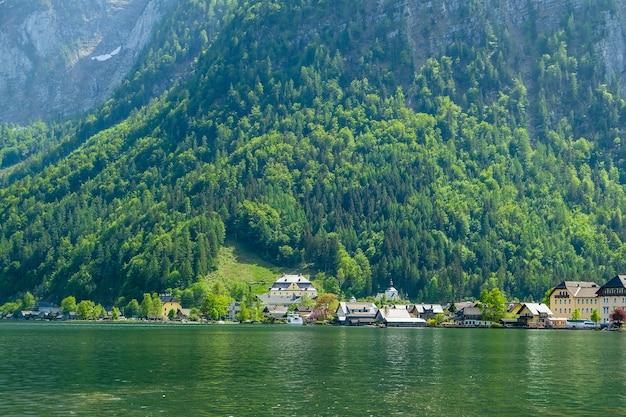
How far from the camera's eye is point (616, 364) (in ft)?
302

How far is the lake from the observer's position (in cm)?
6088

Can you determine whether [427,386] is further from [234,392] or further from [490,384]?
[234,392]

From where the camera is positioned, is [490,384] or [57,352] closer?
[490,384]

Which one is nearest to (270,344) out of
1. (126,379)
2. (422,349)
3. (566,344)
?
(422,349)

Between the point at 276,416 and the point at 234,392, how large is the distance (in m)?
10.4

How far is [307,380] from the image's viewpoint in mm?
75125

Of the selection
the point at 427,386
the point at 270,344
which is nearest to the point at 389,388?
the point at 427,386

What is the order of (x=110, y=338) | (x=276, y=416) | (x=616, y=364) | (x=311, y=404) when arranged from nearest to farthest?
(x=276, y=416)
(x=311, y=404)
(x=616, y=364)
(x=110, y=338)

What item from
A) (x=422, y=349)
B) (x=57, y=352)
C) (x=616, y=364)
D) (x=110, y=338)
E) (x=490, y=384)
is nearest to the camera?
(x=490, y=384)

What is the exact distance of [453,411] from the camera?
60.0 m

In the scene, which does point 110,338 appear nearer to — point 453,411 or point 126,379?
point 126,379

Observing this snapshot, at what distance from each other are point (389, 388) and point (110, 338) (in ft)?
248

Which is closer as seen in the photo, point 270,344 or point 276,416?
point 276,416

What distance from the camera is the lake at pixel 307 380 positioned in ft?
200
